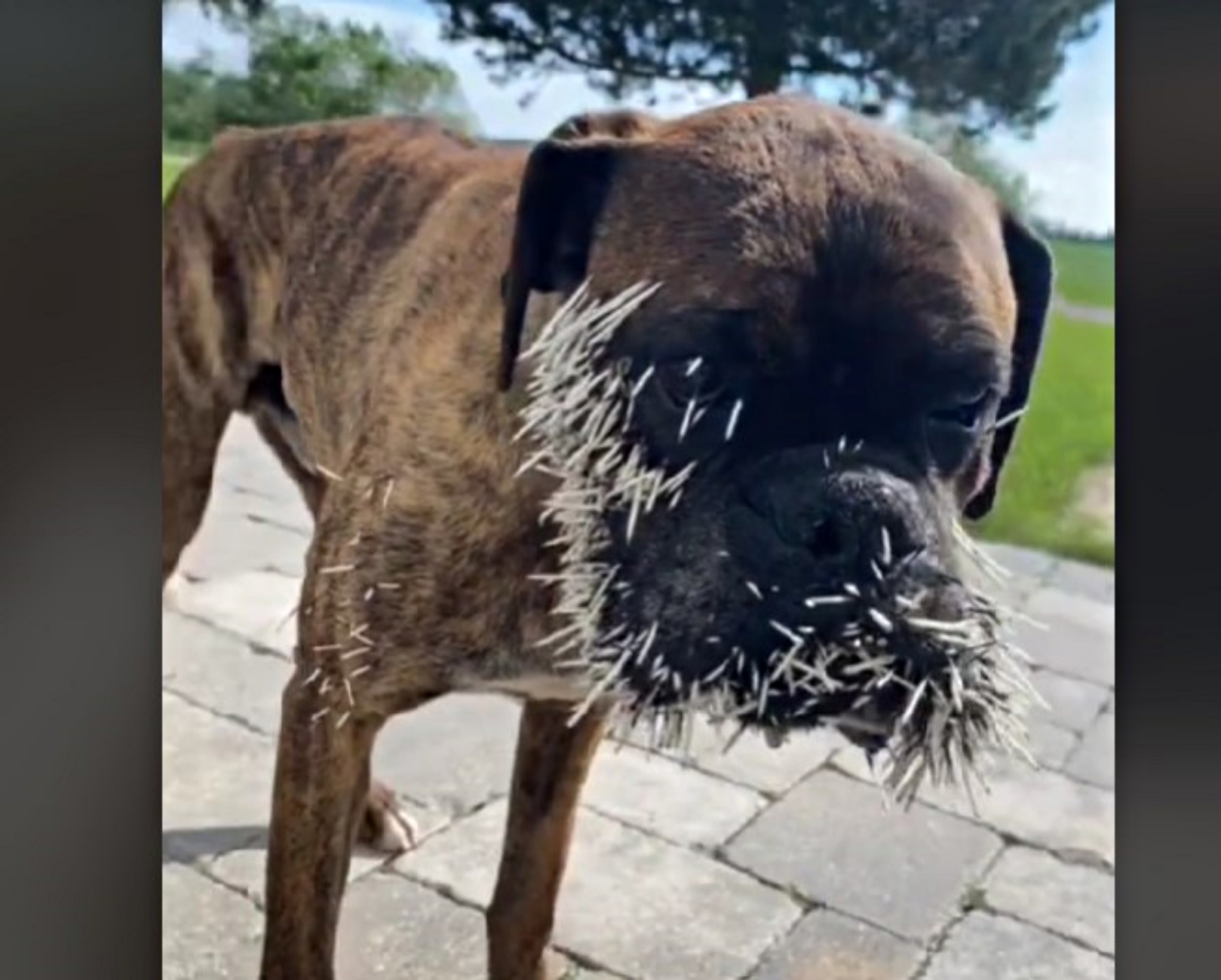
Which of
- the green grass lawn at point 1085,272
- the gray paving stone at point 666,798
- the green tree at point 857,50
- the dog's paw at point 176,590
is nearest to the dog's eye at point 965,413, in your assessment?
the green grass lawn at point 1085,272

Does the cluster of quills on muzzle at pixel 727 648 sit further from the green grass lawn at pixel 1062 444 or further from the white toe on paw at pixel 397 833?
the white toe on paw at pixel 397 833

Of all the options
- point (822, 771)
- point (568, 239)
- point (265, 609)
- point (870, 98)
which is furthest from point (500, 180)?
point (822, 771)

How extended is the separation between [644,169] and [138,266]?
1.68ft

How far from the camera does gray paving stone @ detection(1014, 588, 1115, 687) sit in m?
1.15

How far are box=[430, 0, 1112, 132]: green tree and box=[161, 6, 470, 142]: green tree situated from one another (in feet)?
0.23

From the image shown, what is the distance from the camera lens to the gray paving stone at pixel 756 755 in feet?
3.77

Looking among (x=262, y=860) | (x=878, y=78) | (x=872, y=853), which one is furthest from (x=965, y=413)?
(x=262, y=860)

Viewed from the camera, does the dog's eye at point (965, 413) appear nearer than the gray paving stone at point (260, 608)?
Yes

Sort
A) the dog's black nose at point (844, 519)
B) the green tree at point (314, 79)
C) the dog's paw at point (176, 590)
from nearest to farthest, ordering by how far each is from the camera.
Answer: the dog's black nose at point (844, 519) → the green tree at point (314, 79) → the dog's paw at point (176, 590)

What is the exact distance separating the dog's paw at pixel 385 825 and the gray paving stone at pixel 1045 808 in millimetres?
466

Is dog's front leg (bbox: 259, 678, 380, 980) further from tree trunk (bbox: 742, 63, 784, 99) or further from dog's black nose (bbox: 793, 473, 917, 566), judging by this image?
tree trunk (bbox: 742, 63, 784, 99)

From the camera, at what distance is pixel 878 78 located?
115 cm

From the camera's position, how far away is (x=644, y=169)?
112cm

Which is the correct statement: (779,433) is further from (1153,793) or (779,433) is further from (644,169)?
(1153,793)
